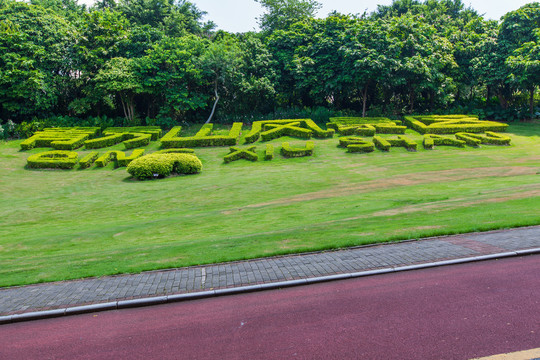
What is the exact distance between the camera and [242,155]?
26.1 metres

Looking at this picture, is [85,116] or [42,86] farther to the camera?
[85,116]

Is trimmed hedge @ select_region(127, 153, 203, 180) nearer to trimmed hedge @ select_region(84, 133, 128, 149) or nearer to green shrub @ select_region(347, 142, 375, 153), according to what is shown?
trimmed hedge @ select_region(84, 133, 128, 149)

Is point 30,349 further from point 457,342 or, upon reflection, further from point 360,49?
point 360,49

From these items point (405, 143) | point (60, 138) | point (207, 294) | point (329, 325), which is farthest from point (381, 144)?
point (60, 138)

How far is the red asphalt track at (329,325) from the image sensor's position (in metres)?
5.41

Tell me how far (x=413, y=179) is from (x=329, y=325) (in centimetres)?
1437

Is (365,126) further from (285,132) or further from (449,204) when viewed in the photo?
(449,204)

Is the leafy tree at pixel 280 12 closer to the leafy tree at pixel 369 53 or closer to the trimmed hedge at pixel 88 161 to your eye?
the leafy tree at pixel 369 53

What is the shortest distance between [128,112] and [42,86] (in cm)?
844

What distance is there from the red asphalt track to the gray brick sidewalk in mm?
492

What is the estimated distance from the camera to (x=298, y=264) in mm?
8484

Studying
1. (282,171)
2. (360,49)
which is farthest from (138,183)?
(360,49)

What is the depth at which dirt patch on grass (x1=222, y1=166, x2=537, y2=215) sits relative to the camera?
1627 centimetres

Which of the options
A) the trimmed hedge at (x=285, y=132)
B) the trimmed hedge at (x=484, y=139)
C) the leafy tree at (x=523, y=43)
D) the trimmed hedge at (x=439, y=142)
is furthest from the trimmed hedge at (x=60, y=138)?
the leafy tree at (x=523, y=43)
